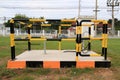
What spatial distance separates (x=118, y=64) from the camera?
11.5 meters

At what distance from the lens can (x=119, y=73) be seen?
32.4 ft

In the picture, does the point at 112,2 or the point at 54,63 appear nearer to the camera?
the point at 54,63

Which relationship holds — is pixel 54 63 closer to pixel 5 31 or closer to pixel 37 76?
pixel 37 76

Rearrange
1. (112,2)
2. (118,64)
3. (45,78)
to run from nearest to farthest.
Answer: (45,78), (118,64), (112,2)

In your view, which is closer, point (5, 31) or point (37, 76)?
point (37, 76)

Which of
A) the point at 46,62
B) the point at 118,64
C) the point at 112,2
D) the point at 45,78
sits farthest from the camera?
the point at 112,2

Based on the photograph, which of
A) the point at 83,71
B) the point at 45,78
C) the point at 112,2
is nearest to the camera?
the point at 45,78

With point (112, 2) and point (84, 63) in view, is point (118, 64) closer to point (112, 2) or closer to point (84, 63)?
point (84, 63)

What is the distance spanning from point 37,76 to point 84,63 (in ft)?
5.85

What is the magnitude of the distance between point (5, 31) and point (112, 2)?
2629 cm

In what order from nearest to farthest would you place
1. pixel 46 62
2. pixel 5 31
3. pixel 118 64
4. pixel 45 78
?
pixel 45 78
pixel 46 62
pixel 118 64
pixel 5 31

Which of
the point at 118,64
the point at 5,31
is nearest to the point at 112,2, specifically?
the point at 5,31

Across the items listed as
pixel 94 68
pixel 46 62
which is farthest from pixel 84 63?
pixel 46 62

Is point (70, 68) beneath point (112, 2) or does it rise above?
beneath
